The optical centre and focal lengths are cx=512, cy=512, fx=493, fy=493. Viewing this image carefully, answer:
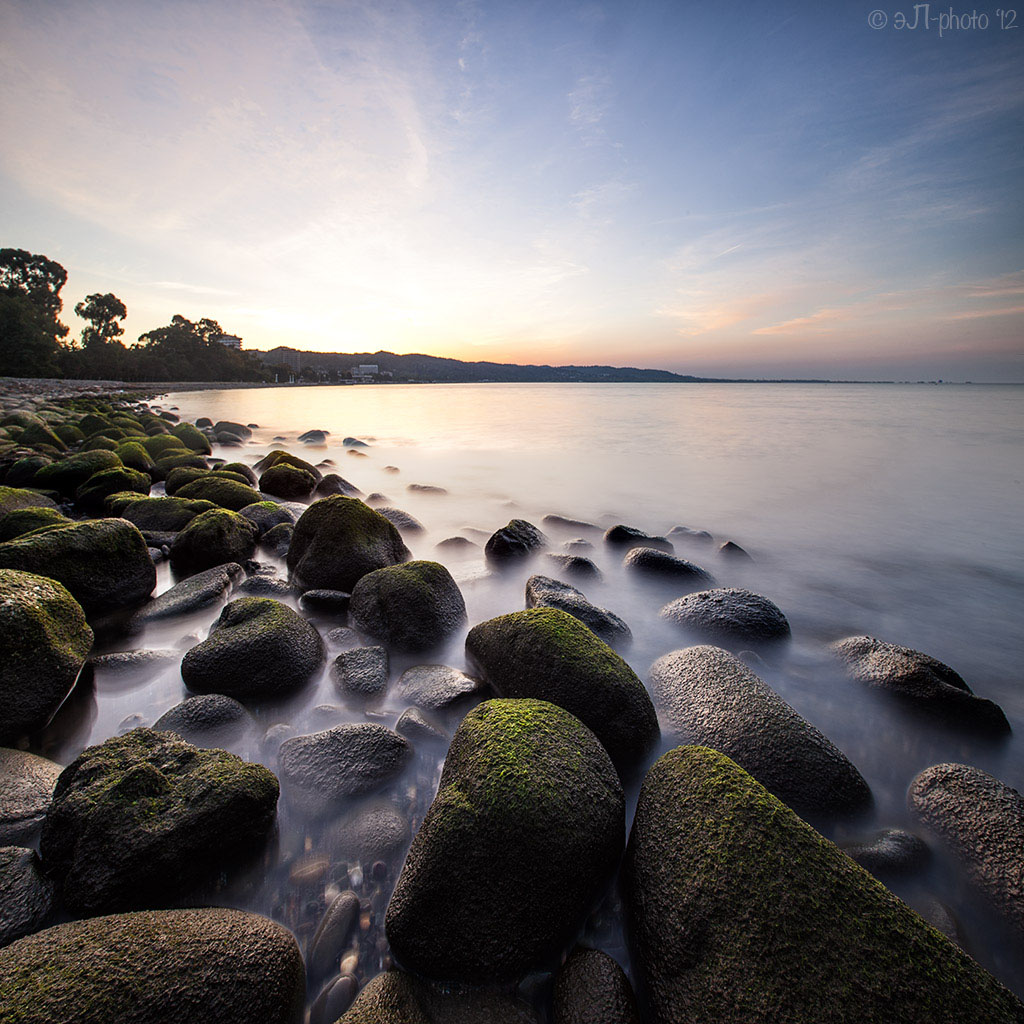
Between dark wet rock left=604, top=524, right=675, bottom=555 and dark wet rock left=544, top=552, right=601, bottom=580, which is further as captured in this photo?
dark wet rock left=604, top=524, right=675, bottom=555

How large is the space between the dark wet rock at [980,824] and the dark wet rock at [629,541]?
3.65 metres

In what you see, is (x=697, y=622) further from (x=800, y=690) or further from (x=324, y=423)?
(x=324, y=423)

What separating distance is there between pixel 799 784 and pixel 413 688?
6.88ft

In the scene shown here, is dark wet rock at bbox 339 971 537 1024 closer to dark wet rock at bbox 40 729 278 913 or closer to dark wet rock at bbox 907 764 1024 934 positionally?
dark wet rock at bbox 40 729 278 913

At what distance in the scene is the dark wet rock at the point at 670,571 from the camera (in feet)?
16.3

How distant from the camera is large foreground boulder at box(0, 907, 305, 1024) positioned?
1.19m

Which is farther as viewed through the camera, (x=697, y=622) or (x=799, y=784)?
(x=697, y=622)

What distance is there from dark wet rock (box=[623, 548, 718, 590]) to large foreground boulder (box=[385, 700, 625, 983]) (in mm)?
3425

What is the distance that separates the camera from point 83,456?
6988 mm

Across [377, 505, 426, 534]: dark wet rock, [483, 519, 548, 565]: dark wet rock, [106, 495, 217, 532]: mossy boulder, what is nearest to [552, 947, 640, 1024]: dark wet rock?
[483, 519, 548, 565]: dark wet rock

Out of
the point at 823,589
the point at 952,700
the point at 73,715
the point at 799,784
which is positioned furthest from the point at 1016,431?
the point at 73,715

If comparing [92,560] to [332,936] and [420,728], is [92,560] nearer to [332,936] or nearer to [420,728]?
[420,728]

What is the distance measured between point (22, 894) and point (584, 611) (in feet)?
10.3

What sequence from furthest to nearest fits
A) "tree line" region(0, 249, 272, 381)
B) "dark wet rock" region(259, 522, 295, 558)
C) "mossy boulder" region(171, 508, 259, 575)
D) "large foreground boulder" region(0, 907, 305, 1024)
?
"tree line" region(0, 249, 272, 381) < "dark wet rock" region(259, 522, 295, 558) < "mossy boulder" region(171, 508, 259, 575) < "large foreground boulder" region(0, 907, 305, 1024)
